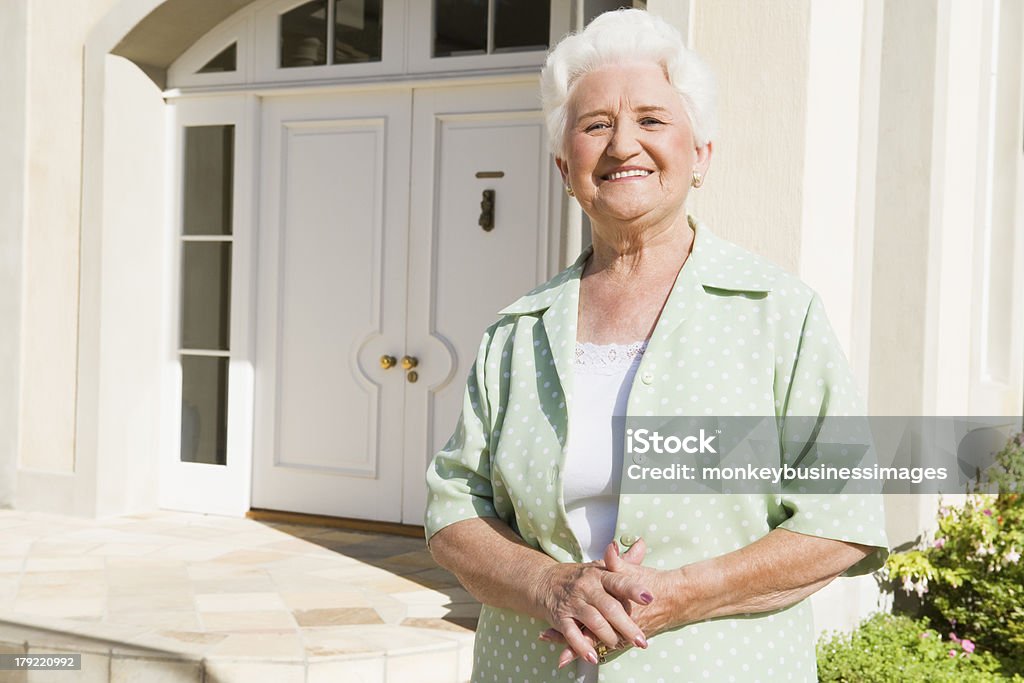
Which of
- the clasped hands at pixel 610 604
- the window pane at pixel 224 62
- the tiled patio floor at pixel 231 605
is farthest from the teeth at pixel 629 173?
the window pane at pixel 224 62

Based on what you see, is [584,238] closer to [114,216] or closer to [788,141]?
[788,141]

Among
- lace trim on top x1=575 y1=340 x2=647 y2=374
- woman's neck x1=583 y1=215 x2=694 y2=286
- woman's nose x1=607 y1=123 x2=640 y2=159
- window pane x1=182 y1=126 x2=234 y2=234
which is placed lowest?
lace trim on top x1=575 y1=340 x2=647 y2=374

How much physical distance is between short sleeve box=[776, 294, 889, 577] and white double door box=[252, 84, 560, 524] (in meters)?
3.70

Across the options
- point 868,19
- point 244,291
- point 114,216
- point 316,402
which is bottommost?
point 316,402

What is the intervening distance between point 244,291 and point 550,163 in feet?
6.66

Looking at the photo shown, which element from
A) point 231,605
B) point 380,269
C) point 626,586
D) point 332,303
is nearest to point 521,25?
point 380,269

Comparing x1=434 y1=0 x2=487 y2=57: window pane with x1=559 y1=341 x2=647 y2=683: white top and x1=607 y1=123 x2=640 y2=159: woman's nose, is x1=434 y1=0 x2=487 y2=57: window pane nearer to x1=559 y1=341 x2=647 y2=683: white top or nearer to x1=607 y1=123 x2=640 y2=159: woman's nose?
x1=607 y1=123 x2=640 y2=159: woman's nose

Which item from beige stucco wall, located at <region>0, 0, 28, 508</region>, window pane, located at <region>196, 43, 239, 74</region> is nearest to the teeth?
window pane, located at <region>196, 43, 239, 74</region>

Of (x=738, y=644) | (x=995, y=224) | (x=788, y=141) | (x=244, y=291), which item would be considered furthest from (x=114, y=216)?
(x=738, y=644)

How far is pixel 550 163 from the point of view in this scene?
5332 mm

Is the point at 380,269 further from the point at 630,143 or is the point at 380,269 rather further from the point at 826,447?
the point at 826,447

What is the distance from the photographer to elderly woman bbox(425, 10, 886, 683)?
1573mm

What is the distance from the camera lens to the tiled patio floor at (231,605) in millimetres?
3545

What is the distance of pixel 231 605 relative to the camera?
4156 mm
